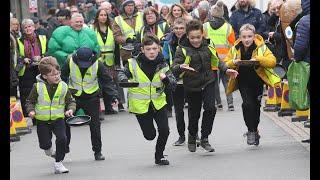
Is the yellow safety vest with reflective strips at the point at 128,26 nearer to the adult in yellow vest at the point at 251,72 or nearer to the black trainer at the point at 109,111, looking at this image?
the black trainer at the point at 109,111

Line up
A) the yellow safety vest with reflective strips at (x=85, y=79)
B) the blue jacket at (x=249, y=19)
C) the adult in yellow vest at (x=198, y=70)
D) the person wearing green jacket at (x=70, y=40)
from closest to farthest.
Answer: the adult in yellow vest at (x=198, y=70) < the yellow safety vest with reflective strips at (x=85, y=79) < the person wearing green jacket at (x=70, y=40) < the blue jacket at (x=249, y=19)

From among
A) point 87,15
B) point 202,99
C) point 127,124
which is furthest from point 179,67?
point 87,15

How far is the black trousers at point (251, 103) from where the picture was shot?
11625 millimetres

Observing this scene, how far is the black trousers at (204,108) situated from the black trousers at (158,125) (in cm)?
71


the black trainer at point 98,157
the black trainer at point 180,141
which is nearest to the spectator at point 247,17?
the black trainer at point 180,141

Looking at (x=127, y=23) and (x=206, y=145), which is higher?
(x=127, y=23)

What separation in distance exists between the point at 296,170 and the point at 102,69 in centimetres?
318

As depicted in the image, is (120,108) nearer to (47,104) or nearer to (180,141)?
(180,141)

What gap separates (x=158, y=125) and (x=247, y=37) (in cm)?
170

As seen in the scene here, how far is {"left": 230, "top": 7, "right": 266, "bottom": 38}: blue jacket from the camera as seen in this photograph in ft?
57.5

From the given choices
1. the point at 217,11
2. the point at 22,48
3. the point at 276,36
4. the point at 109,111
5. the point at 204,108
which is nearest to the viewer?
the point at 204,108

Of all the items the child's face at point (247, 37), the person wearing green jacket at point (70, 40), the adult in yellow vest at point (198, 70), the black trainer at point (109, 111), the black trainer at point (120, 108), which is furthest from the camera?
the black trainer at point (120, 108)

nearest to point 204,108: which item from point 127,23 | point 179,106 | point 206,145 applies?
point 206,145

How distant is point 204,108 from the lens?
11484 mm
